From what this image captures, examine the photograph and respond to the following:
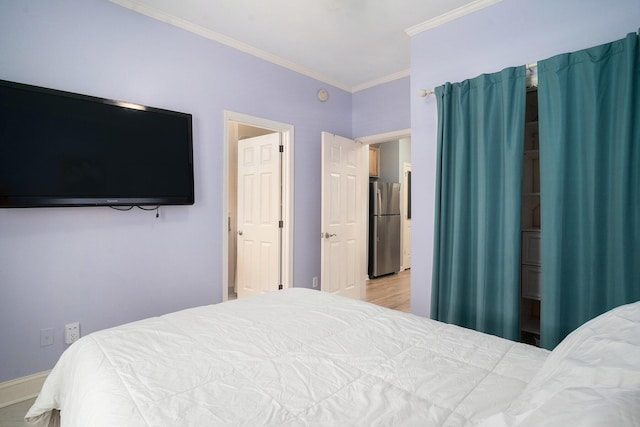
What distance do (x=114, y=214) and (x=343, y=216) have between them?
2.38 metres

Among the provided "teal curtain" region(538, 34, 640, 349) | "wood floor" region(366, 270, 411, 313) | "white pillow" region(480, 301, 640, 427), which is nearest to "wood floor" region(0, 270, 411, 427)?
"wood floor" region(366, 270, 411, 313)

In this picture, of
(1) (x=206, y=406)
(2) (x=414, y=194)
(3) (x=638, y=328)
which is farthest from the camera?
(2) (x=414, y=194)

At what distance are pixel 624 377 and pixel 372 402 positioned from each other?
581mm

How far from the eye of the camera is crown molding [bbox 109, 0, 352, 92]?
2.56 m

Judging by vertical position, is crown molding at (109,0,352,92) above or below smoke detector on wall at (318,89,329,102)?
above

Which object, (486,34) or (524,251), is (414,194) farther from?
(486,34)

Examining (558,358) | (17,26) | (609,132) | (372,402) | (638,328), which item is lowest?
(372,402)

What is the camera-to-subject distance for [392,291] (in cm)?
499

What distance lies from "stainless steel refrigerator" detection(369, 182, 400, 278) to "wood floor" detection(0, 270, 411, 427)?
9.2 inches

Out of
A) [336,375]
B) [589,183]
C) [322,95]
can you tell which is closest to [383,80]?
[322,95]

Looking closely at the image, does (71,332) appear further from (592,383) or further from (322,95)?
(322,95)

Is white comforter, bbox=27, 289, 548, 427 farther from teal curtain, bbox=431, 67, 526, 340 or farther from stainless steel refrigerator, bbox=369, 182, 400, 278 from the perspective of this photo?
stainless steel refrigerator, bbox=369, 182, 400, 278

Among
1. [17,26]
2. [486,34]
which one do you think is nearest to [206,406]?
[17,26]

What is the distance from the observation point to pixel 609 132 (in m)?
1.96
